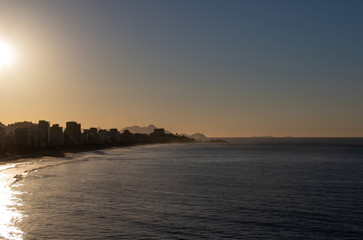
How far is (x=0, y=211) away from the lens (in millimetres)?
36000

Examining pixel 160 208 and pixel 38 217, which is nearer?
pixel 38 217

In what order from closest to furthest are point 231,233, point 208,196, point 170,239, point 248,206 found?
1. point 170,239
2. point 231,233
3. point 248,206
4. point 208,196

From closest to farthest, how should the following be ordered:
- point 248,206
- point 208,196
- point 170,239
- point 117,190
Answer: point 170,239, point 248,206, point 208,196, point 117,190

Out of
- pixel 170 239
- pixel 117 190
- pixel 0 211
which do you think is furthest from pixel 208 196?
pixel 0 211

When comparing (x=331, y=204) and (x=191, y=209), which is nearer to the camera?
(x=191, y=209)

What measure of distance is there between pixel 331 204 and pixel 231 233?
18.7m

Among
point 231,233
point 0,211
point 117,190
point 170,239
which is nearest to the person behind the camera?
point 170,239

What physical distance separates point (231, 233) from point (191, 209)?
979 cm

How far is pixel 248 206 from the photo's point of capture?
3869 centimetres

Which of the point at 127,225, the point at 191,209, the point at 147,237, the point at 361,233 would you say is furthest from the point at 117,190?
the point at 361,233

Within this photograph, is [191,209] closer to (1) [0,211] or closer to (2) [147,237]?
(2) [147,237]

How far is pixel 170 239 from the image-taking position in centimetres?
2583

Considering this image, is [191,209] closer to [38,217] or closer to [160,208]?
[160,208]

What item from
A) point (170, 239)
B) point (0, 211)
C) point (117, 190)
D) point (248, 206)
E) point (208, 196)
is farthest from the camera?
point (117, 190)
